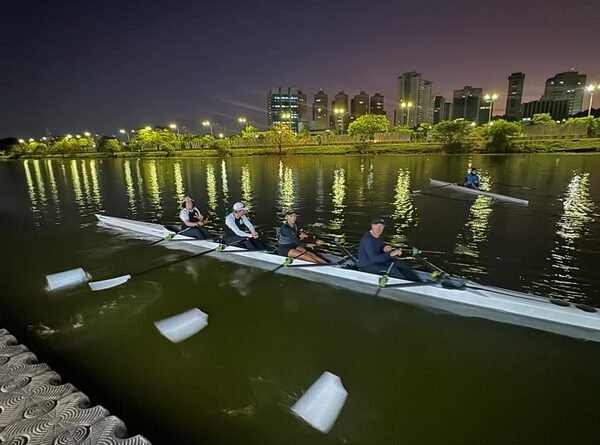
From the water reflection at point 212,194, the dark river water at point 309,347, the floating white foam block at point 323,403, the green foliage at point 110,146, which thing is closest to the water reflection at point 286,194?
the water reflection at point 212,194

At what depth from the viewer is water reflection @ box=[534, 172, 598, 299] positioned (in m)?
10.1

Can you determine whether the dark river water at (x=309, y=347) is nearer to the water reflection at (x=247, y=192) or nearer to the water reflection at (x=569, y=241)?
the water reflection at (x=569, y=241)

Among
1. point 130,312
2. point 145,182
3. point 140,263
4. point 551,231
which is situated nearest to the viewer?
point 130,312

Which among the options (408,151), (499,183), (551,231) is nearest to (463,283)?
(551,231)

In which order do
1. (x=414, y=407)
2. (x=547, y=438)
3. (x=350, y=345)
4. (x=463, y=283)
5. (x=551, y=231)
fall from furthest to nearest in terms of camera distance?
(x=551, y=231) < (x=463, y=283) < (x=350, y=345) < (x=414, y=407) < (x=547, y=438)

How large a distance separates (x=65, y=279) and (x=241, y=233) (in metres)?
5.88

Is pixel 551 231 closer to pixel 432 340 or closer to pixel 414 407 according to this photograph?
pixel 432 340

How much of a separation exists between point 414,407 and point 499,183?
31.1 m

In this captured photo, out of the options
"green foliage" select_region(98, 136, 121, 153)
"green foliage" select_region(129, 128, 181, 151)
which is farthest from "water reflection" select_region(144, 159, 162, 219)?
"green foliage" select_region(98, 136, 121, 153)

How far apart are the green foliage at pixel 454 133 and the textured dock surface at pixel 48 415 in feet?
278

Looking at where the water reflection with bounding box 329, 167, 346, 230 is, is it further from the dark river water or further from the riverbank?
the riverbank

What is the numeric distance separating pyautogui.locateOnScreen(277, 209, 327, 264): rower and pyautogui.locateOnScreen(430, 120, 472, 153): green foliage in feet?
254

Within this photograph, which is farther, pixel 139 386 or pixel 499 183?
pixel 499 183

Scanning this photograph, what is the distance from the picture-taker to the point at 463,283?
851 centimetres
